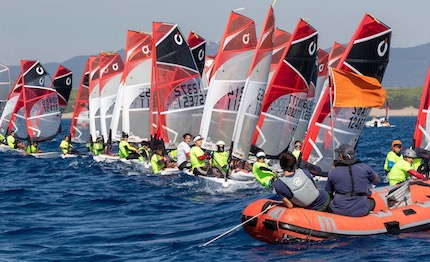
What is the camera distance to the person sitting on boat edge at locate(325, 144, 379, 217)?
14.2 meters

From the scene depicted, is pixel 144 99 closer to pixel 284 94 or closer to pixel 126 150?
pixel 126 150

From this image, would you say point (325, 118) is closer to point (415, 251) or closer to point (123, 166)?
point (415, 251)

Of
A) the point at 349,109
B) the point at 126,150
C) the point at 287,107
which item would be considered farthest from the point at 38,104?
the point at 349,109

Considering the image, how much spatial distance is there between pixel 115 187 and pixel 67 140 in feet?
61.2

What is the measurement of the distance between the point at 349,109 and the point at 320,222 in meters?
9.06

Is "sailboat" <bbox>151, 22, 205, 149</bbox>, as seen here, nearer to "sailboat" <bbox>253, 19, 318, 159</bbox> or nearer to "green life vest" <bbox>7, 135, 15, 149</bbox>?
"sailboat" <bbox>253, 19, 318, 159</bbox>

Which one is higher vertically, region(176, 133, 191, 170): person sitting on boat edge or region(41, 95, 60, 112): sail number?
region(176, 133, 191, 170): person sitting on boat edge

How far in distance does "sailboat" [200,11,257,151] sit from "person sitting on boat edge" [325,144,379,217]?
1377cm

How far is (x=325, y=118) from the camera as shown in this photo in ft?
74.4

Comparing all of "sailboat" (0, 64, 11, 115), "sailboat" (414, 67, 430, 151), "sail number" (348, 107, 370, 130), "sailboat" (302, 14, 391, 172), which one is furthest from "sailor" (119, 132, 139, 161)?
"sailboat" (0, 64, 11, 115)

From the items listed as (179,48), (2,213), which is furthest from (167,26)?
(2,213)

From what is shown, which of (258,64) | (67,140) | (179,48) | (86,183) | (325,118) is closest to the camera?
(325,118)

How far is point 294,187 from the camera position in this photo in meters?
14.1

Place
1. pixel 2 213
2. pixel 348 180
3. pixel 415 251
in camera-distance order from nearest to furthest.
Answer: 1. pixel 415 251
2. pixel 348 180
3. pixel 2 213
